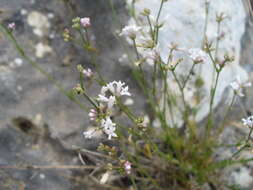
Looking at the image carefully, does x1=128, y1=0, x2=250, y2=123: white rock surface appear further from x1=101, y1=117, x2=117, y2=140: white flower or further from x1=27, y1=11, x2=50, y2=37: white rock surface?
x1=101, y1=117, x2=117, y2=140: white flower

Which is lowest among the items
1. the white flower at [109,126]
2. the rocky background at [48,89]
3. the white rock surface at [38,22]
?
the white flower at [109,126]

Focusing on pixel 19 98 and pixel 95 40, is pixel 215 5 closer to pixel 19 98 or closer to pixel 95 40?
pixel 95 40

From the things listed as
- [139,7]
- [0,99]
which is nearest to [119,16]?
[139,7]

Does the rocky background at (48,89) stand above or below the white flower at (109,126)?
above

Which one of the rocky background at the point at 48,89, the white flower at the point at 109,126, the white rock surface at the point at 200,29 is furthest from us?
the white rock surface at the point at 200,29

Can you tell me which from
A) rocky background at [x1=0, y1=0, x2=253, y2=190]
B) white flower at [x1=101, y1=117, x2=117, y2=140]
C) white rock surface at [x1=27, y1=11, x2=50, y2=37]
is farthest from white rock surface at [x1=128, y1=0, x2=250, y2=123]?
white flower at [x1=101, y1=117, x2=117, y2=140]

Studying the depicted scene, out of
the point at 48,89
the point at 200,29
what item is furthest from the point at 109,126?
the point at 200,29

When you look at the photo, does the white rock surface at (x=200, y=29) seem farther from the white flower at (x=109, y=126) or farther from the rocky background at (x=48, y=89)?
the white flower at (x=109, y=126)

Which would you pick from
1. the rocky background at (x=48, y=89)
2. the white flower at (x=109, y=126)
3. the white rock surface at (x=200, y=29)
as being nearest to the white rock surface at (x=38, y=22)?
the rocky background at (x=48, y=89)
